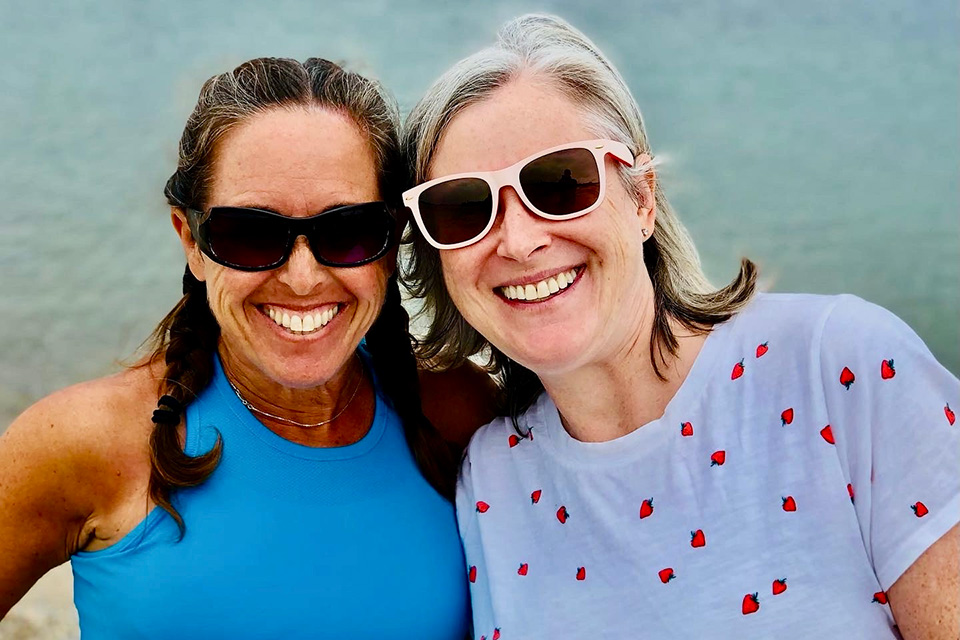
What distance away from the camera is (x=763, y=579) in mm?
2117

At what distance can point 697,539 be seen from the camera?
2215 millimetres

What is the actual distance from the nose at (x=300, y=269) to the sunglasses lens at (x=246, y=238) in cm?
3

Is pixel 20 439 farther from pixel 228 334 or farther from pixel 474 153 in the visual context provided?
pixel 474 153

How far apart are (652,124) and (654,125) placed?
0.03m

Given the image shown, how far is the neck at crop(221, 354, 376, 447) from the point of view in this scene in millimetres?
2682

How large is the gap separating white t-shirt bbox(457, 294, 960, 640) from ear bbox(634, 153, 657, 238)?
325 millimetres

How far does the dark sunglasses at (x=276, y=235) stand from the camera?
243cm

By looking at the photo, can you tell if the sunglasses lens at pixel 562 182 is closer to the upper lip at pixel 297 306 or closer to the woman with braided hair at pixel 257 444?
the woman with braided hair at pixel 257 444

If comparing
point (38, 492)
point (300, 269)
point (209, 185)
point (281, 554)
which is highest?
point (209, 185)

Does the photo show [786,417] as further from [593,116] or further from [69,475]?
[69,475]

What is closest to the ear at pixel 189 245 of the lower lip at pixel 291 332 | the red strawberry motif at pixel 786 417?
the lower lip at pixel 291 332

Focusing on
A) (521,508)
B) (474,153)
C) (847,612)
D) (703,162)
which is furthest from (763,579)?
(703,162)

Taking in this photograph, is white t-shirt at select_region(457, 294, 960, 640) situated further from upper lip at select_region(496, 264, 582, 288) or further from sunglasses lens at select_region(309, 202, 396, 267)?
sunglasses lens at select_region(309, 202, 396, 267)

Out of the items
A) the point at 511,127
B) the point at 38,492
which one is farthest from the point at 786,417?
the point at 38,492
